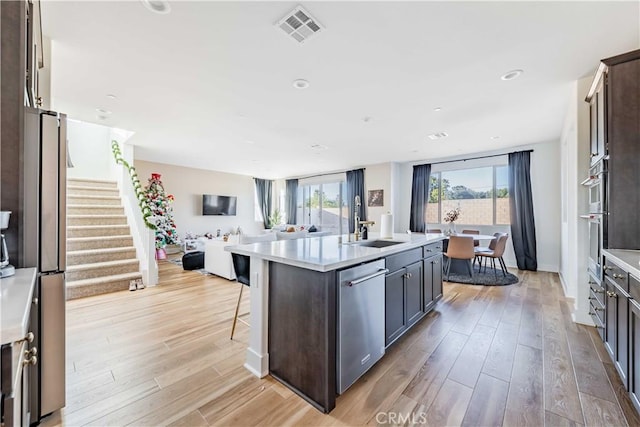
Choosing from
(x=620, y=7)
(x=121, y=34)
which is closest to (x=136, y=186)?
(x=121, y=34)

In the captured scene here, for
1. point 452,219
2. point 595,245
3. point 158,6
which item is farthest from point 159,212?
point 595,245

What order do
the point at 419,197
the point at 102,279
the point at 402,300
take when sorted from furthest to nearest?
1. the point at 419,197
2. the point at 102,279
3. the point at 402,300

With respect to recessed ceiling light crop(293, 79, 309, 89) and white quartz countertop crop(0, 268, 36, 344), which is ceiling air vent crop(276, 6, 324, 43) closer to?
recessed ceiling light crop(293, 79, 309, 89)

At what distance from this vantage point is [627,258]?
175 cm

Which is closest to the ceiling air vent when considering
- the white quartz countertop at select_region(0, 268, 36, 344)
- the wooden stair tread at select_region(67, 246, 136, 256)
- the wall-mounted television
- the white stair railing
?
the white quartz countertop at select_region(0, 268, 36, 344)

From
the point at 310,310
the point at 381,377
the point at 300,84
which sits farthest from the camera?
the point at 300,84

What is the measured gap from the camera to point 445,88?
2932 mm

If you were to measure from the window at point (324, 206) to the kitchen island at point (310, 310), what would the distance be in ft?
19.9

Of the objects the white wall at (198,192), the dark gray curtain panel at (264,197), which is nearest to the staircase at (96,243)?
the white wall at (198,192)

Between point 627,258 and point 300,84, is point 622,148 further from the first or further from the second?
point 300,84

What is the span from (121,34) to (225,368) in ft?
8.97

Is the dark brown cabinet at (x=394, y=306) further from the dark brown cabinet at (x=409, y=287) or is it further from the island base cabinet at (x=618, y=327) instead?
the island base cabinet at (x=618, y=327)

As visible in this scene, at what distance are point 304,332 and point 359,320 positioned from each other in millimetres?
382

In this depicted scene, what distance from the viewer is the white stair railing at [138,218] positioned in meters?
4.26
